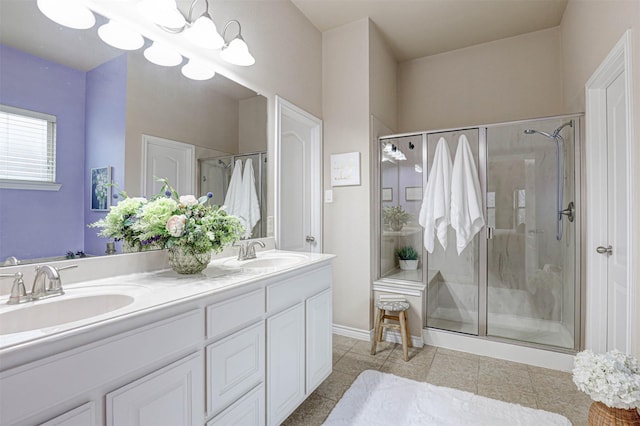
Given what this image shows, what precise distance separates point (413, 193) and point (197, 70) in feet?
6.90

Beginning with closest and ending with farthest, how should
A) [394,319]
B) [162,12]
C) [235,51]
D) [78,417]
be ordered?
[78,417], [162,12], [235,51], [394,319]

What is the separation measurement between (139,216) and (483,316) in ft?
8.96

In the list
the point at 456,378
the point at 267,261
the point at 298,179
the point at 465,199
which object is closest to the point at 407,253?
the point at 465,199

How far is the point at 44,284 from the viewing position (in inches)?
41.9

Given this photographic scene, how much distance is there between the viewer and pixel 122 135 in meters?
1.43

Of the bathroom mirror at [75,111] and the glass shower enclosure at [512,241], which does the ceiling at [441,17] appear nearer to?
the glass shower enclosure at [512,241]

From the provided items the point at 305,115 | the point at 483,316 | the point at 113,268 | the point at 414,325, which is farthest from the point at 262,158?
the point at 483,316

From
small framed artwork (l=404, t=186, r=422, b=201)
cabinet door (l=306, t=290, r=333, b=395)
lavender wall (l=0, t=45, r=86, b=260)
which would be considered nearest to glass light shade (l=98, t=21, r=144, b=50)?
lavender wall (l=0, t=45, r=86, b=260)

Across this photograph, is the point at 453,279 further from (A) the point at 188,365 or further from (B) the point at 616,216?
(A) the point at 188,365

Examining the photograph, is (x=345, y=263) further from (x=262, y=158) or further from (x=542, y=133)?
(x=542, y=133)

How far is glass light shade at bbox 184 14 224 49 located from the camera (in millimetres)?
1694

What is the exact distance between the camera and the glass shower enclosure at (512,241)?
8.13 ft

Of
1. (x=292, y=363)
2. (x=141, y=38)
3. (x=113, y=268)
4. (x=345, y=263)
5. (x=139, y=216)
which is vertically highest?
(x=141, y=38)

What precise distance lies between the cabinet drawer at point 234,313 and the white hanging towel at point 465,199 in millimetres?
1913
